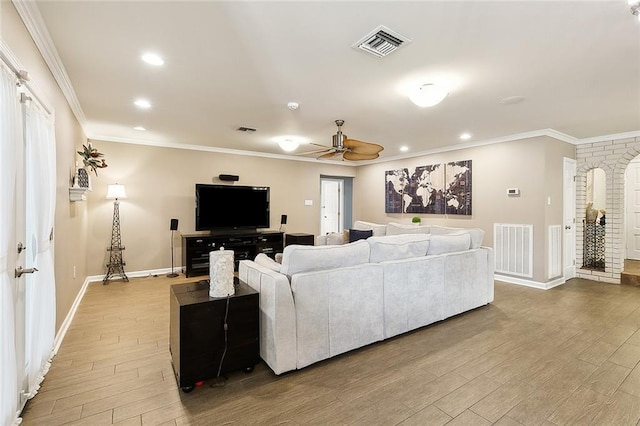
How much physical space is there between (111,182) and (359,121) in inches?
181

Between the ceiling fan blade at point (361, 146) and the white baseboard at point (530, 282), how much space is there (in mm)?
3455

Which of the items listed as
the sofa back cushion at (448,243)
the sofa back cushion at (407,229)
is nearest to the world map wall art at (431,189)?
the sofa back cushion at (407,229)

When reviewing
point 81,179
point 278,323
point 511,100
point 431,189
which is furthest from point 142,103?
point 431,189

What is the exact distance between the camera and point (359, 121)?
4582 mm

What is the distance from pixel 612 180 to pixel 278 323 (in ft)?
20.9

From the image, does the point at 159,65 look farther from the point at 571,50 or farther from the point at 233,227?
the point at 233,227

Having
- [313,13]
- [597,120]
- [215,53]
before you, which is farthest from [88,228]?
[597,120]

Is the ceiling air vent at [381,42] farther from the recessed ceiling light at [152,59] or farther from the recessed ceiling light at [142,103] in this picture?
the recessed ceiling light at [142,103]

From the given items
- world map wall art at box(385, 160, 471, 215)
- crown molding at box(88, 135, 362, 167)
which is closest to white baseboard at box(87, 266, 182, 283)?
crown molding at box(88, 135, 362, 167)

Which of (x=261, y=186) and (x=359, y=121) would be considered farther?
(x=261, y=186)

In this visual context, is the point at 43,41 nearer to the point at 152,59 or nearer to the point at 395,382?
the point at 152,59

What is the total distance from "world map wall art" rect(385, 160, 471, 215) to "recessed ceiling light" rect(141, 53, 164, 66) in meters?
5.51

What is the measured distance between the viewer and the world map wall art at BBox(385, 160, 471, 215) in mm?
6176

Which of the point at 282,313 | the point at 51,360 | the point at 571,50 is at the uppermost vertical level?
the point at 571,50
